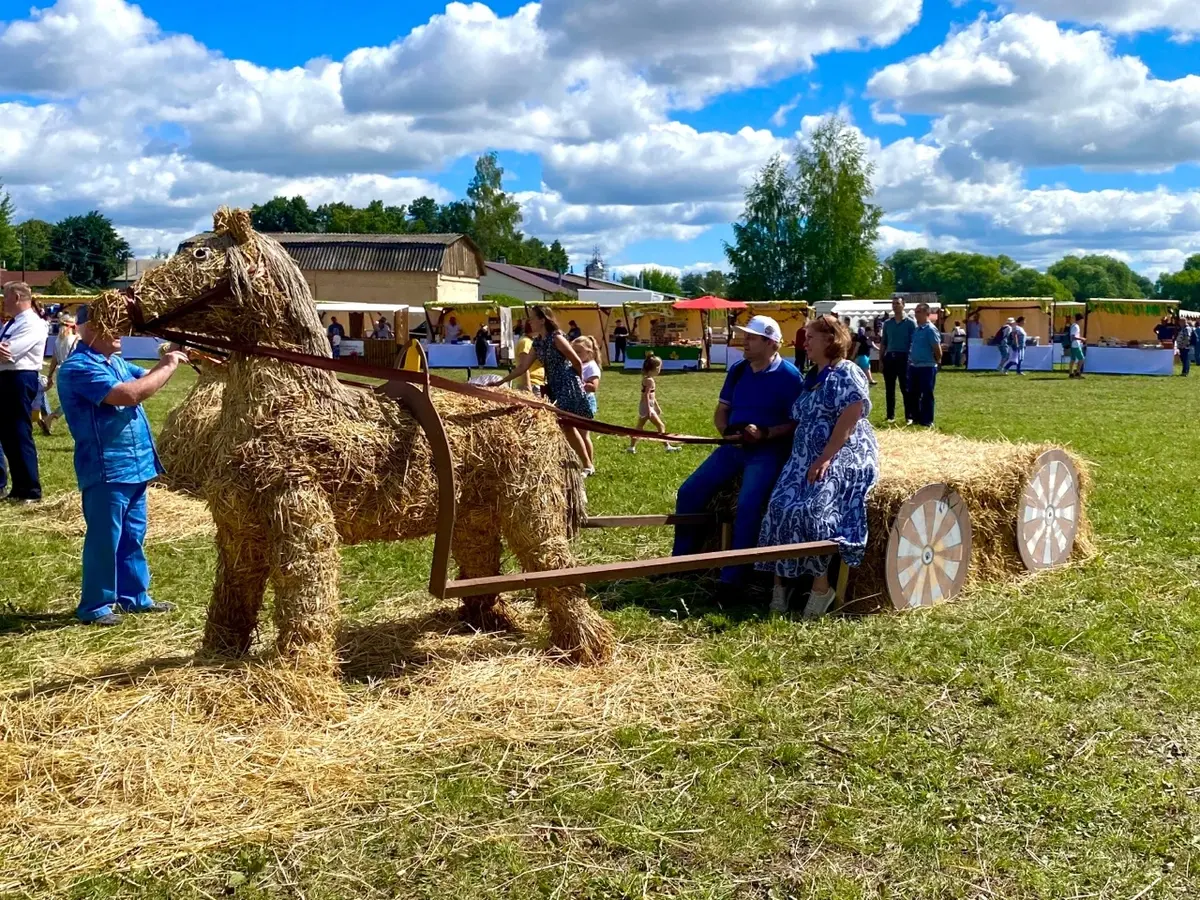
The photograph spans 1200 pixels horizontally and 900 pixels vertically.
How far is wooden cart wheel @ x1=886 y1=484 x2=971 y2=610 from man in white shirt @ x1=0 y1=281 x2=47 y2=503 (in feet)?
25.4

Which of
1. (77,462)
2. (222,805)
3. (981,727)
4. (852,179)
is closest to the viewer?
(222,805)

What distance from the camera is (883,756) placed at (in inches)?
173

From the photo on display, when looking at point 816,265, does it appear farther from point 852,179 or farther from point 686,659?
point 686,659

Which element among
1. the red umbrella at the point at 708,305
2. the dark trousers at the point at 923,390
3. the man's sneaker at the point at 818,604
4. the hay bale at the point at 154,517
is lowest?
the man's sneaker at the point at 818,604

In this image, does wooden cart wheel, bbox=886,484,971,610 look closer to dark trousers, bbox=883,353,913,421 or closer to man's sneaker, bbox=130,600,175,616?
man's sneaker, bbox=130,600,175,616

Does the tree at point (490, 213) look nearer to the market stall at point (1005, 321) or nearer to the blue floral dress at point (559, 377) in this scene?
the market stall at point (1005, 321)

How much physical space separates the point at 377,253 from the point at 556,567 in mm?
61044

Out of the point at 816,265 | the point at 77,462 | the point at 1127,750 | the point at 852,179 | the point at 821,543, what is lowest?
the point at 1127,750

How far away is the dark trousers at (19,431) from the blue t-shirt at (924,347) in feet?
36.1

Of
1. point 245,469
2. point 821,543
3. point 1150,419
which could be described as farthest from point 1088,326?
A: point 245,469

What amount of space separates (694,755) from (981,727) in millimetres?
1322

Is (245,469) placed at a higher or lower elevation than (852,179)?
lower

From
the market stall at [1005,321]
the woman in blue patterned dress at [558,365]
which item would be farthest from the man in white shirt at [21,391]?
the market stall at [1005,321]

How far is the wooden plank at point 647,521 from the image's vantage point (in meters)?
6.34
